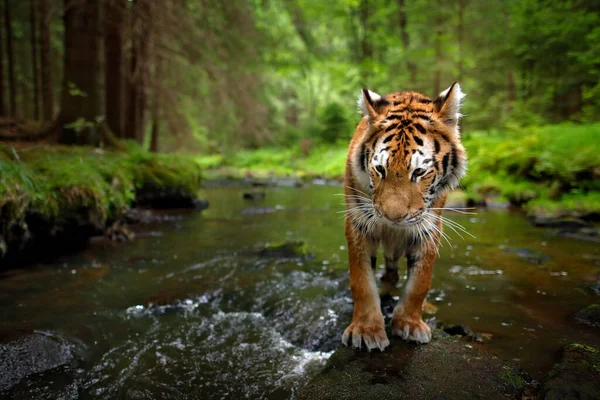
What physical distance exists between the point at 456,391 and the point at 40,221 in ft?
20.2

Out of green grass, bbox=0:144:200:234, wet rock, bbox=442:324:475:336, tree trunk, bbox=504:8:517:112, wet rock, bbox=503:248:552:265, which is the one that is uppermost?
tree trunk, bbox=504:8:517:112

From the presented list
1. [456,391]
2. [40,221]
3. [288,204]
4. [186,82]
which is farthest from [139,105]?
[456,391]

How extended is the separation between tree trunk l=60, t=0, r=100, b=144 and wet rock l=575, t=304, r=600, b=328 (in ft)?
35.5

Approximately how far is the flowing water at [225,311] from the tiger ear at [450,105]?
2116 millimetres

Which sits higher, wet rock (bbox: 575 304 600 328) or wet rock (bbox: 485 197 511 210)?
wet rock (bbox: 485 197 511 210)

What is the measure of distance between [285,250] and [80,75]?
7.37 meters

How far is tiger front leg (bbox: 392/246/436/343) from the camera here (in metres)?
3.23

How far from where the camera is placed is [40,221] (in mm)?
5789

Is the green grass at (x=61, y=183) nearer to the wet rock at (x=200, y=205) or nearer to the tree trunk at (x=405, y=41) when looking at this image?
the wet rock at (x=200, y=205)

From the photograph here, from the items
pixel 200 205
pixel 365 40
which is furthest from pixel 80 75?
pixel 365 40

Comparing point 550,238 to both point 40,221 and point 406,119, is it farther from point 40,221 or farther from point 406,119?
point 40,221

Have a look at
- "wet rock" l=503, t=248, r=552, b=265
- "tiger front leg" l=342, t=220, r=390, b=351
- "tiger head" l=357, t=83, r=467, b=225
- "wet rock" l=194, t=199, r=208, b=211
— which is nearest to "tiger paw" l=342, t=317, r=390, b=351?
"tiger front leg" l=342, t=220, r=390, b=351

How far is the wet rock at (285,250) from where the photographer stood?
6.68 metres

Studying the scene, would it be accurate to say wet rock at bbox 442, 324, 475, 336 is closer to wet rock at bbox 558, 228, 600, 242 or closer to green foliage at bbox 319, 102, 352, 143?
wet rock at bbox 558, 228, 600, 242
